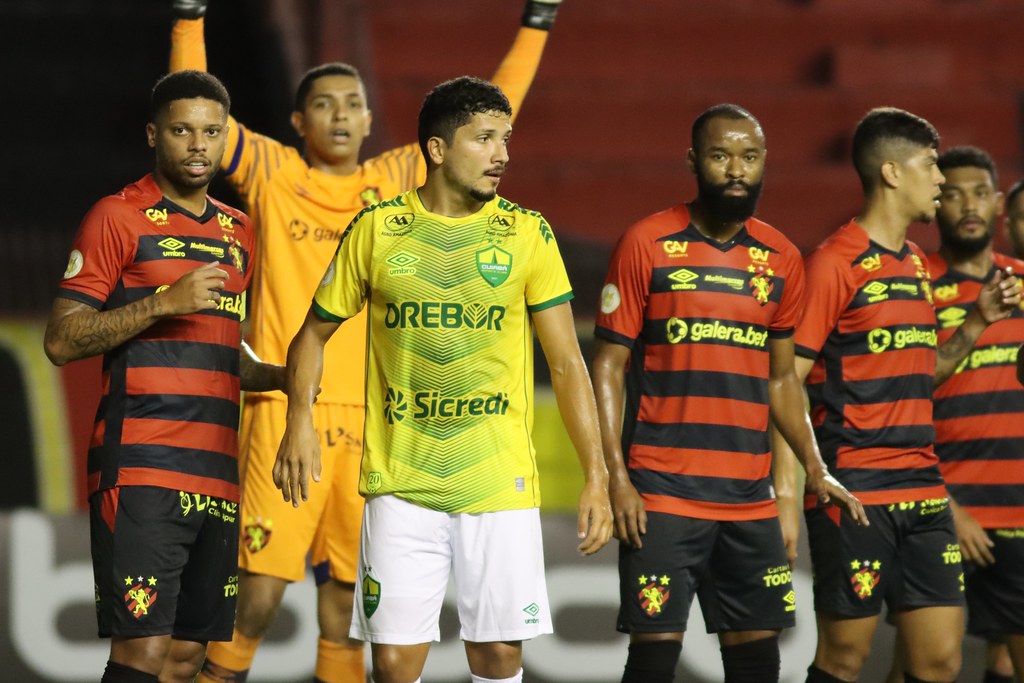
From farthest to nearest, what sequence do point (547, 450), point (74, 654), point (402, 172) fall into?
point (547, 450)
point (74, 654)
point (402, 172)

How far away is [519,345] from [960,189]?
2.33 meters

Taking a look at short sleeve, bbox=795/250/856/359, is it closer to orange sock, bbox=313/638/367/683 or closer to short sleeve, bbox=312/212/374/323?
short sleeve, bbox=312/212/374/323

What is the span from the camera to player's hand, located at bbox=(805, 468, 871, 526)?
200 inches

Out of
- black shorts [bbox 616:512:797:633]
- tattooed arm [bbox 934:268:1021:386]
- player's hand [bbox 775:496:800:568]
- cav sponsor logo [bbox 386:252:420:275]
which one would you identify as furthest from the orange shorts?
tattooed arm [bbox 934:268:1021:386]

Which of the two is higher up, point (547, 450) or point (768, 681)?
point (547, 450)

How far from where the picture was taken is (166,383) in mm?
4695

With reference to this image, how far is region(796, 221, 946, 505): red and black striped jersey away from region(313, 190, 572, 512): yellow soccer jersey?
4.03 ft

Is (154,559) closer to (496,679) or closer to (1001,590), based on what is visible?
(496,679)

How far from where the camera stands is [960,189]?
5953mm

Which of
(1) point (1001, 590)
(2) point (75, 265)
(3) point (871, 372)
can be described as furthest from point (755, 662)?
(2) point (75, 265)

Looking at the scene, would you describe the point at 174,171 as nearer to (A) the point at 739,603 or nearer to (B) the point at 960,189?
(A) the point at 739,603

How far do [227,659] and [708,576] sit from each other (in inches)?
69.3

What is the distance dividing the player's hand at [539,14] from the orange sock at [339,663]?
2.45 meters

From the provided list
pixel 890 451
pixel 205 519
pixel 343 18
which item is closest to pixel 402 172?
pixel 205 519
